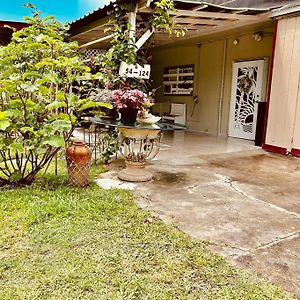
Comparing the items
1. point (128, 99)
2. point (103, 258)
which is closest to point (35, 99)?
point (128, 99)

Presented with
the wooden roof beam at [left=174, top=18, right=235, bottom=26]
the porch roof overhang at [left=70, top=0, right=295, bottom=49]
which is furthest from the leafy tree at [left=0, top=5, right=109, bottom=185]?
the wooden roof beam at [left=174, top=18, right=235, bottom=26]

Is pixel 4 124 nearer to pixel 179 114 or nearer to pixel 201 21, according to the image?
pixel 201 21

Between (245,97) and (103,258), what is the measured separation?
270 inches

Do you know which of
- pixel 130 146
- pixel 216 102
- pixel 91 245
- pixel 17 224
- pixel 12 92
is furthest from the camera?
pixel 216 102

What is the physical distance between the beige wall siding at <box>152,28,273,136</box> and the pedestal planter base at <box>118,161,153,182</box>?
4.92 meters

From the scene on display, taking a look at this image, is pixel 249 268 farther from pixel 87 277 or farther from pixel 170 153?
pixel 170 153

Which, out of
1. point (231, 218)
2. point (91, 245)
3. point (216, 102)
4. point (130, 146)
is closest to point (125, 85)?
point (130, 146)

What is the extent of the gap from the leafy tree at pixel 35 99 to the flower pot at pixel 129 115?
47 cm

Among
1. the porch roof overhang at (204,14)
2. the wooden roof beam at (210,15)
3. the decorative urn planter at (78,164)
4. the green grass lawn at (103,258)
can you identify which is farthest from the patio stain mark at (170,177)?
the wooden roof beam at (210,15)

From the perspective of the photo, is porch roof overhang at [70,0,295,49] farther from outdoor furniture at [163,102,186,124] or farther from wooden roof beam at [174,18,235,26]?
outdoor furniture at [163,102,186,124]

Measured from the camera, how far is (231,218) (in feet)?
9.82

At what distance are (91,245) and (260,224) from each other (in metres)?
1.47

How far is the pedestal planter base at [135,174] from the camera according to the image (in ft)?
13.5

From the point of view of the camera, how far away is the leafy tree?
3.36 m
